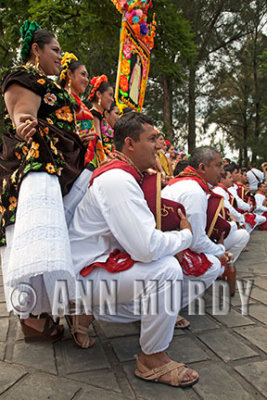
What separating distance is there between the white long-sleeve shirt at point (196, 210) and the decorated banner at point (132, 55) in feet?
9.86

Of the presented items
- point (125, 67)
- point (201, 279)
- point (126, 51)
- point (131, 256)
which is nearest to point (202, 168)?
point (201, 279)

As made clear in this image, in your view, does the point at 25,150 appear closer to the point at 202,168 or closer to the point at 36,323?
the point at 36,323

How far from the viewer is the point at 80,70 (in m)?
3.16

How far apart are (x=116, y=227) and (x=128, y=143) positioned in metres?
0.57

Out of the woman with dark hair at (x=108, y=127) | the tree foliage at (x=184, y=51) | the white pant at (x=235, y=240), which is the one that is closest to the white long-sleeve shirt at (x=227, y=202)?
the white pant at (x=235, y=240)

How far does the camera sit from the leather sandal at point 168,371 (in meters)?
1.72

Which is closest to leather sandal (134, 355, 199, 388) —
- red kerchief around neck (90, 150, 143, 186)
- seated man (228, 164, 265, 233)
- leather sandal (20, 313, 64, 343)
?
leather sandal (20, 313, 64, 343)

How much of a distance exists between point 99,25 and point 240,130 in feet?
52.6

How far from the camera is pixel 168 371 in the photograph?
1757 mm

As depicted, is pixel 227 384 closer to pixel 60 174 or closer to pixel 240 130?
pixel 60 174

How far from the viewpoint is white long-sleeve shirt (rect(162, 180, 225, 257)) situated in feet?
8.02

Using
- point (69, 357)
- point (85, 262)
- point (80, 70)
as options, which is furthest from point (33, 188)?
point (80, 70)

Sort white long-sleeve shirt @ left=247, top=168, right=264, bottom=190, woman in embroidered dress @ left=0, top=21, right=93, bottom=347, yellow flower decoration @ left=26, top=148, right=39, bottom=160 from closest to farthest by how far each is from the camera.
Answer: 1. woman in embroidered dress @ left=0, top=21, right=93, bottom=347
2. yellow flower decoration @ left=26, top=148, right=39, bottom=160
3. white long-sleeve shirt @ left=247, top=168, right=264, bottom=190

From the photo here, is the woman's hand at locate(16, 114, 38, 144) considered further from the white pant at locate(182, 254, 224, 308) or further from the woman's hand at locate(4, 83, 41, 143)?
the white pant at locate(182, 254, 224, 308)
